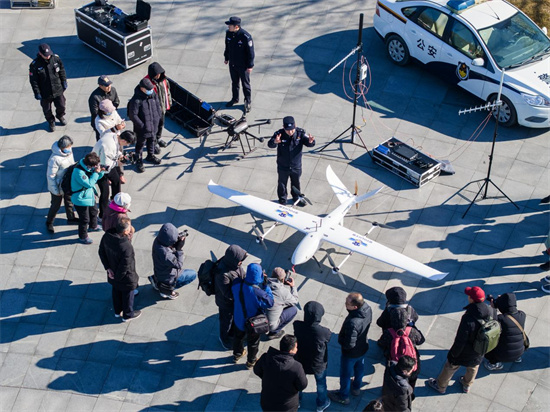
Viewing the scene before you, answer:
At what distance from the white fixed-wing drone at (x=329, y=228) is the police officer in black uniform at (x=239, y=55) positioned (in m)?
2.83

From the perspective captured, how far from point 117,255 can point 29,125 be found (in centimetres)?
593

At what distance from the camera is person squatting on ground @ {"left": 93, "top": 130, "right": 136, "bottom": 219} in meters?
13.9

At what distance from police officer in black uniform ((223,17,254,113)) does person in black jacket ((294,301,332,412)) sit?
694 centimetres

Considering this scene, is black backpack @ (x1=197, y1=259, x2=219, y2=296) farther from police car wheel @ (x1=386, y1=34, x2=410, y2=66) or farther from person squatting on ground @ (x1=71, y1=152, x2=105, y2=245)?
police car wheel @ (x1=386, y1=34, x2=410, y2=66)

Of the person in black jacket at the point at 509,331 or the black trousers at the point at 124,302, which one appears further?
the black trousers at the point at 124,302

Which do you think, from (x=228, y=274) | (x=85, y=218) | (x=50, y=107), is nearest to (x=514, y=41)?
(x=228, y=274)

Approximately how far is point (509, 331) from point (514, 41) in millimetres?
7503

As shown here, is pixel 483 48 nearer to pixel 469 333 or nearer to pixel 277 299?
pixel 469 333

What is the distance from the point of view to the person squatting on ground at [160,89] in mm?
14953

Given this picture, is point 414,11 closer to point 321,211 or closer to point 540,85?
point 540,85

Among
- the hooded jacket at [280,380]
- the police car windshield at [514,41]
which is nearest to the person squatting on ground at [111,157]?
the hooded jacket at [280,380]

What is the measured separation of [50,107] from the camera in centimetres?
1612

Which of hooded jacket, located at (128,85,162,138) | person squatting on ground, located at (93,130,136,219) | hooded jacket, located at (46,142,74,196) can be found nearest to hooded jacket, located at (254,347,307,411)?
person squatting on ground, located at (93,130,136,219)

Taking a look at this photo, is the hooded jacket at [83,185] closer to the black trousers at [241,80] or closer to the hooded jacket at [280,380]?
the black trousers at [241,80]
